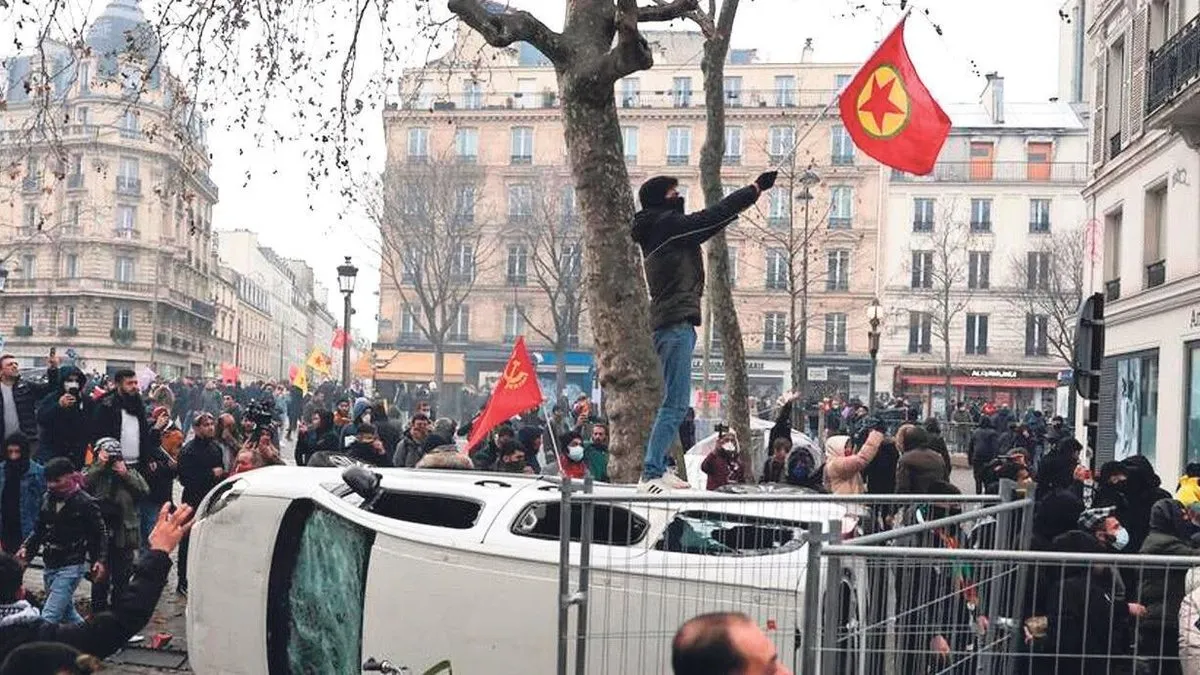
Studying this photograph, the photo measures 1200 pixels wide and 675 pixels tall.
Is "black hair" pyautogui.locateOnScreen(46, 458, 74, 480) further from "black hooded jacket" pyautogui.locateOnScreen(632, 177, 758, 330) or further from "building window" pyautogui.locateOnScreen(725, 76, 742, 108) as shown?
"building window" pyautogui.locateOnScreen(725, 76, 742, 108)

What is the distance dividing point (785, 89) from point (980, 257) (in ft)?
45.8

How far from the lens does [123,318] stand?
8375cm

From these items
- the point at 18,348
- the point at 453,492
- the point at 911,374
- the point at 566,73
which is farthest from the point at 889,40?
the point at 18,348

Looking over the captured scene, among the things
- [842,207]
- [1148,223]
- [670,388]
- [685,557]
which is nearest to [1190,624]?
[685,557]

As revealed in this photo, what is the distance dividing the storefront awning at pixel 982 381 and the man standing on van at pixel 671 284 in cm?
5538

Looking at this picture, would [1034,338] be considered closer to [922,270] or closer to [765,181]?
[922,270]

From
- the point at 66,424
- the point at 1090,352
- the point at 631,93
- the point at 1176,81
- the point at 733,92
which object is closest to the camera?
the point at 1090,352

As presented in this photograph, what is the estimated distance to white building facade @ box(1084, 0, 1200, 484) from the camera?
20422mm

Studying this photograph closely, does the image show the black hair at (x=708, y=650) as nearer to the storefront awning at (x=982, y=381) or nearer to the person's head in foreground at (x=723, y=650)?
the person's head in foreground at (x=723, y=650)

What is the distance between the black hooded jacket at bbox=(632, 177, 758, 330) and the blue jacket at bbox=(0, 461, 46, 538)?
19.5ft

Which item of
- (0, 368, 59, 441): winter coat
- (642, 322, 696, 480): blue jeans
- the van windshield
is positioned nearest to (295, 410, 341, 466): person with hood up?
(0, 368, 59, 441): winter coat

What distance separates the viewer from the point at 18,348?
8144 cm

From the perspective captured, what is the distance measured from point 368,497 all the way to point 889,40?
201 inches

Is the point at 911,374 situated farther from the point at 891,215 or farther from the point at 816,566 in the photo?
the point at 816,566
